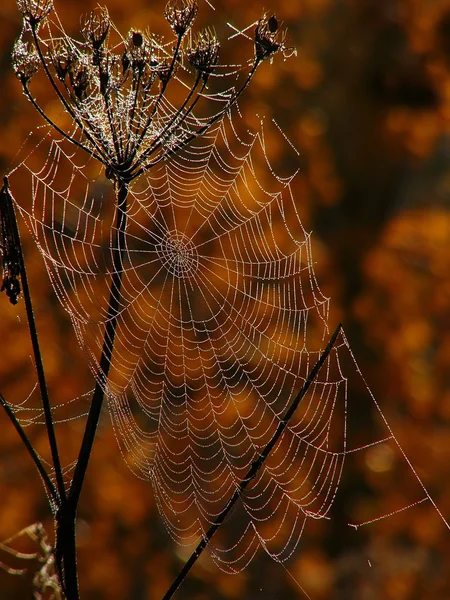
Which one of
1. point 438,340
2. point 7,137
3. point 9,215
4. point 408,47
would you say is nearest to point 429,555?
point 438,340

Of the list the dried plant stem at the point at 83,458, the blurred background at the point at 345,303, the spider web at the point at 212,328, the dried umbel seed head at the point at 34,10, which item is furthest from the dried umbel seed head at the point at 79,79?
the blurred background at the point at 345,303

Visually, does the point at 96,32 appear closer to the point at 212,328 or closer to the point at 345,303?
the point at 212,328

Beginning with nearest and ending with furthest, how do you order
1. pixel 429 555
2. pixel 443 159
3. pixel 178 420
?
pixel 178 420 < pixel 429 555 < pixel 443 159

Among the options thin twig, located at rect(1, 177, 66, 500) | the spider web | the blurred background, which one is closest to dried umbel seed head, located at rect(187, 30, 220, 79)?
thin twig, located at rect(1, 177, 66, 500)

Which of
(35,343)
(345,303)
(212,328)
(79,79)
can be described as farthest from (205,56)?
(345,303)

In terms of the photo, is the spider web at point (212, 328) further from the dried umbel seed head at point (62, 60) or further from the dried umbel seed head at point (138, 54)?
the dried umbel seed head at point (138, 54)

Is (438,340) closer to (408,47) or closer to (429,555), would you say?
(429,555)
